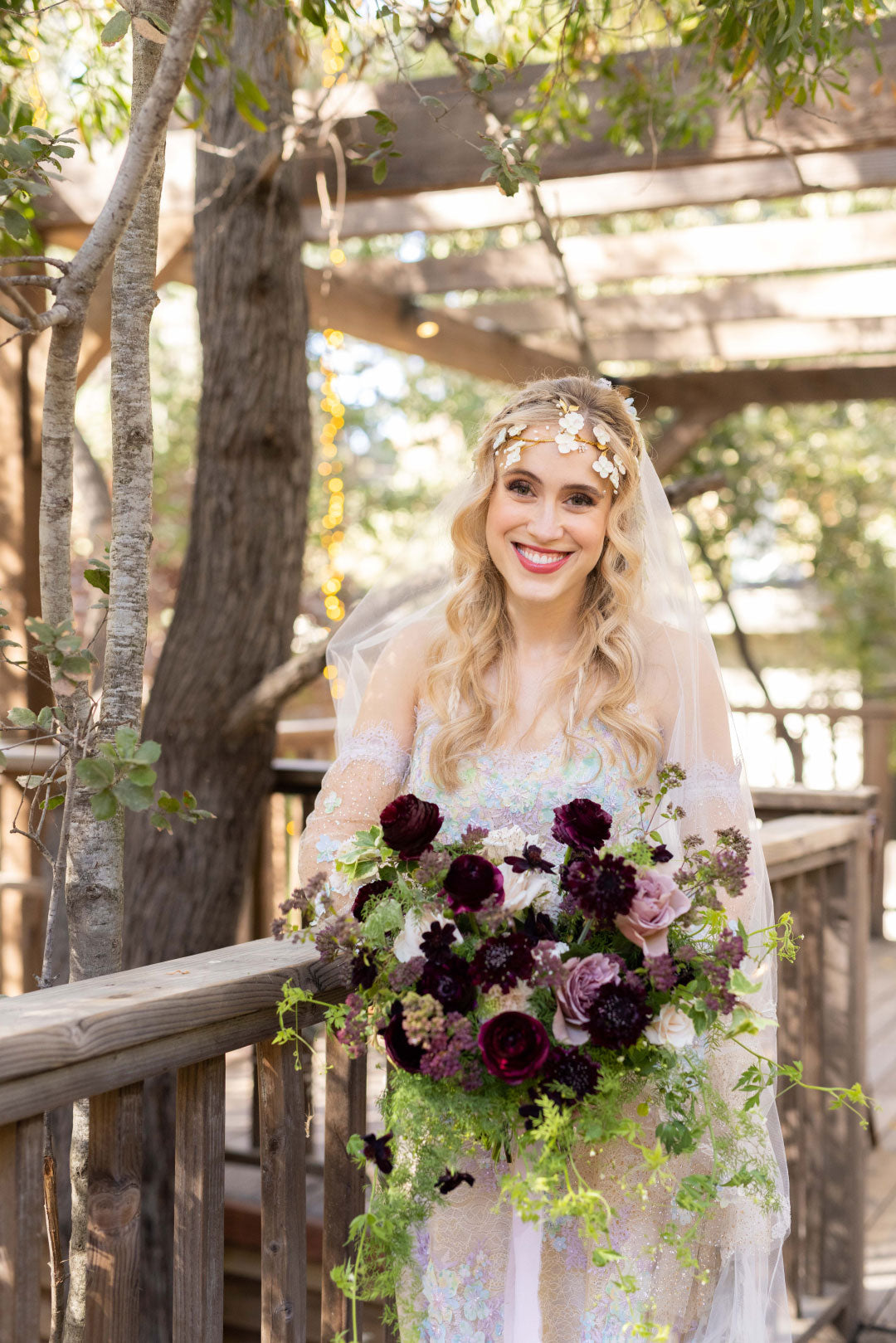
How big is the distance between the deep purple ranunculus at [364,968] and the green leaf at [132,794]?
0.31 meters

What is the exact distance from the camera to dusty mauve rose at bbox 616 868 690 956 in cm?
135

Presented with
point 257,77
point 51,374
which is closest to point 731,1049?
point 51,374

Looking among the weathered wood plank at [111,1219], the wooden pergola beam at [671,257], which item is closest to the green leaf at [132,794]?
the weathered wood plank at [111,1219]

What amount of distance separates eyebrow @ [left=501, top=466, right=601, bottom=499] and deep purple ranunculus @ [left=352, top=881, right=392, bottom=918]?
808 millimetres

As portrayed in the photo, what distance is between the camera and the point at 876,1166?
162 inches

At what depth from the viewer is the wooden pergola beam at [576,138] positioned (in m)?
3.33

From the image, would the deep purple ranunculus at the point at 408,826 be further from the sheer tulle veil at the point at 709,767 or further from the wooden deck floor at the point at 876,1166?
the wooden deck floor at the point at 876,1166

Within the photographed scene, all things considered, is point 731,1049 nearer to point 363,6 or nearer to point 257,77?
point 363,6

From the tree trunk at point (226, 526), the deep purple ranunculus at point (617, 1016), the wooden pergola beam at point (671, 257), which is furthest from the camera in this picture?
the wooden pergola beam at point (671, 257)

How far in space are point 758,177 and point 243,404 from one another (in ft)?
6.28

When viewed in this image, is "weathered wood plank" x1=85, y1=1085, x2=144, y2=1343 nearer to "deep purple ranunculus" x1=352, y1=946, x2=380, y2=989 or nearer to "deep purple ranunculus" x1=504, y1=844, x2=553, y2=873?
"deep purple ranunculus" x1=352, y1=946, x2=380, y2=989

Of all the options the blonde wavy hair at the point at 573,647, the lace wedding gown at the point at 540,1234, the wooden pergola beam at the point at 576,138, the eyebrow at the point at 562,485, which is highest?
the wooden pergola beam at the point at 576,138

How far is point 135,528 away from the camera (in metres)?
1.71

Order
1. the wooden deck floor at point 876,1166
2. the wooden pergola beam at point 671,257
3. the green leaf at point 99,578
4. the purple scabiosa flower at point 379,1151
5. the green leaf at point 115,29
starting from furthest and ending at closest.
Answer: the wooden pergola beam at point 671,257, the wooden deck floor at point 876,1166, the green leaf at point 99,578, the green leaf at point 115,29, the purple scabiosa flower at point 379,1151
